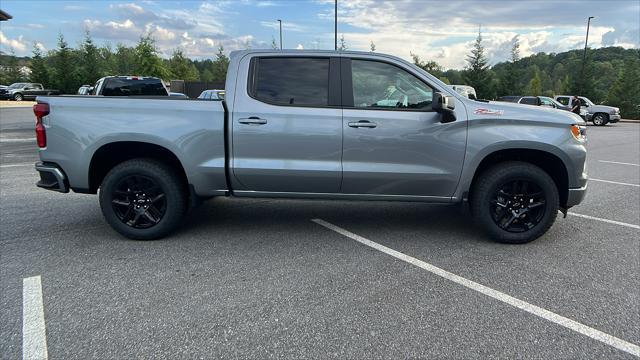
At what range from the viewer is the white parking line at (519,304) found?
9.19 feet

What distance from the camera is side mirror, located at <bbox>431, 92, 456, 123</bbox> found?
4.09m

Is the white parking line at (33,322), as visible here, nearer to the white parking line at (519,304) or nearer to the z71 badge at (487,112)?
the white parking line at (519,304)

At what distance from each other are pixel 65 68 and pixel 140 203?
48.2m

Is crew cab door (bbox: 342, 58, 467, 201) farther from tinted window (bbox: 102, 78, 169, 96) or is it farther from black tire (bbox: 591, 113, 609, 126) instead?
black tire (bbox: 591, 113, 609, 126)

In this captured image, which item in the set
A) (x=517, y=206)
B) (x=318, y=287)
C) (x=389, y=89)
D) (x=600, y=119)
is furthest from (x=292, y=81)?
(x=600, y=119)

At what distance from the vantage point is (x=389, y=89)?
4.41 metres

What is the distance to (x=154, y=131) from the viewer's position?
433cm

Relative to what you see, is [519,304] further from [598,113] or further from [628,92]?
[628,92]

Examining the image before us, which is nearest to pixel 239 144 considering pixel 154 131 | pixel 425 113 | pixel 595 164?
pixel 154 131

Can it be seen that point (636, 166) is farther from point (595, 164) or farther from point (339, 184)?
point (339, 184)

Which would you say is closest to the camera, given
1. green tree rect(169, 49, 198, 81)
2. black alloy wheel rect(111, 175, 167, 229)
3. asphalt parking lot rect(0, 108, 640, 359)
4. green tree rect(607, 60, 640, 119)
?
asphalt parking lot rect(0, 108, 640, 359)

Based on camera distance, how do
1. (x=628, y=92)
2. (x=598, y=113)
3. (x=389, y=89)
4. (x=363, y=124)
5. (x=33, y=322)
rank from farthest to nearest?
(x=628, y=92) → (x=598, y=113) → (x=389, y=89) → (x=363, y=124) → (x=33, y=322)

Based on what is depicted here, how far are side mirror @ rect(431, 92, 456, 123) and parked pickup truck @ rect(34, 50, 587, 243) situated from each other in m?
0.01

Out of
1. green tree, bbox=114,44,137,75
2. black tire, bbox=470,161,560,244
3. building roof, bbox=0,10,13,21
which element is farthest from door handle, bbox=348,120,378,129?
green tree, bbox=114,44,137,75
